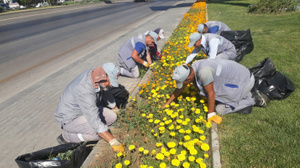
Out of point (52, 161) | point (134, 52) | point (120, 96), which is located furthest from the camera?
point (134, 52)

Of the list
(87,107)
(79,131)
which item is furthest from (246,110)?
(79,131)

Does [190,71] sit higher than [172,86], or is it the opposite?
[190,71]

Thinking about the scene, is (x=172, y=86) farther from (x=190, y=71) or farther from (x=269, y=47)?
(x=269, y=47)

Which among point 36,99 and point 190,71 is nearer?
point 190,71

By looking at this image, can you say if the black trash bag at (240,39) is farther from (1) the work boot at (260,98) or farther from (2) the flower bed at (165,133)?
(2) the flower bed at (165,133)

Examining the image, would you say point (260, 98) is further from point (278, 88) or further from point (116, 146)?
point (116, 146)

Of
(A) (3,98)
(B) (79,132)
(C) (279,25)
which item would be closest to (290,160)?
(B) (79,132)

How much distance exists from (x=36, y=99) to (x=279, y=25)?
11391 mm

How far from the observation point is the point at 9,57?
8906 millimetres

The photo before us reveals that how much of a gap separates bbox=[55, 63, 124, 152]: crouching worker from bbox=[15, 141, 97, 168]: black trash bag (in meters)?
0.36

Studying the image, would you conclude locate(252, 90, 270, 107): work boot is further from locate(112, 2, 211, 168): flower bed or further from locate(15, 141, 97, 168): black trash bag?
locate(15, 141, 97, 168): black trash bag

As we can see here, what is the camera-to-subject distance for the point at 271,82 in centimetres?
406

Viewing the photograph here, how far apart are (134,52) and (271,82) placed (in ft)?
10.7

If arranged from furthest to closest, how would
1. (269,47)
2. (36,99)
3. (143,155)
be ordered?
(269,47)
(36,99)
(143,155)
